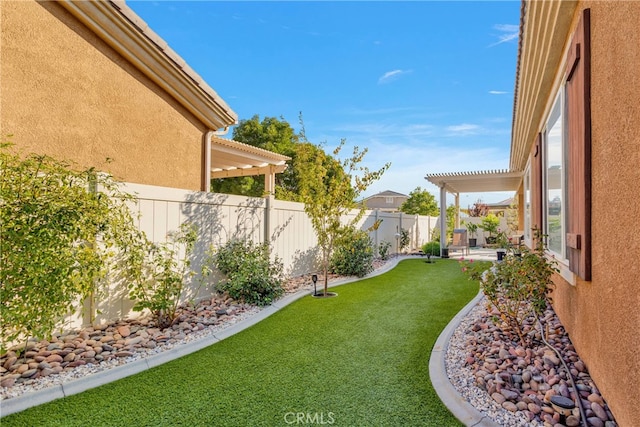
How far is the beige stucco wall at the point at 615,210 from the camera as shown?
6.47 ft

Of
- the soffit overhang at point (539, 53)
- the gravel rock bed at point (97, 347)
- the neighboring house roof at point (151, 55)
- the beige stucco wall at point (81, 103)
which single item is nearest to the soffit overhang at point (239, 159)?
the neighboring house roof at point (151, 55)

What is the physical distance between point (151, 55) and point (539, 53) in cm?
639

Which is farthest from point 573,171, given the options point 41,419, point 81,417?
point 41,419

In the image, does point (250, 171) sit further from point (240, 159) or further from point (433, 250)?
point (433, 250)

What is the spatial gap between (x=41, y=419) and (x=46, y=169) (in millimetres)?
2339

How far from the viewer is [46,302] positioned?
3.19 metres

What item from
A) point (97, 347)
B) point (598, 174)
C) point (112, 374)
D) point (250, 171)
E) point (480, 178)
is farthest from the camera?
point (250, 171)

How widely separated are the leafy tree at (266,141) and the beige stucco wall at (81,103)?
1539 cm

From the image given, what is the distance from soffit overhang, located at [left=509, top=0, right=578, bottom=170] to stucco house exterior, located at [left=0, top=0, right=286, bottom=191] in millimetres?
5968

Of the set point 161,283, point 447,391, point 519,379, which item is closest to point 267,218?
point 161,283

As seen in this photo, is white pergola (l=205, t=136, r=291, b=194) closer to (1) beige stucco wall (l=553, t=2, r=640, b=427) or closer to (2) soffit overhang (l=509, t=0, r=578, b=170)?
(2) soffit overhang (l=509, t=0, r=578, b=170)

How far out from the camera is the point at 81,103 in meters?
5.29

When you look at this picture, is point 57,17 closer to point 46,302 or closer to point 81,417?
point 46,302

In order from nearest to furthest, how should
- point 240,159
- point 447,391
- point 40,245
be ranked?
point 447,391
point 40,245
point 240,159
